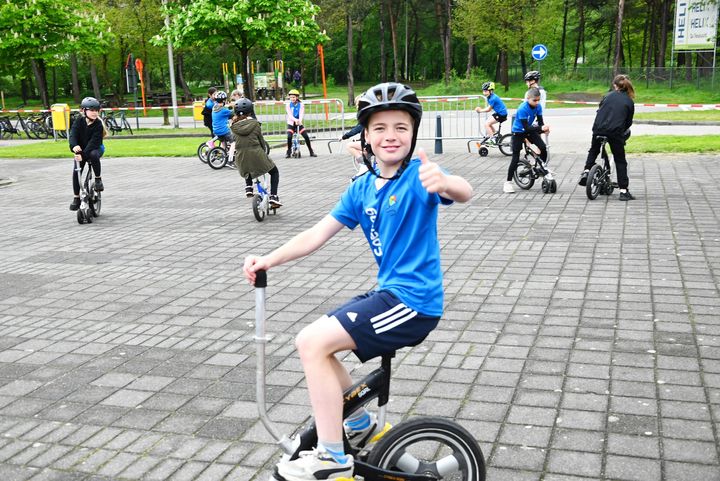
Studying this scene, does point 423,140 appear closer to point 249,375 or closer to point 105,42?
point 249,375

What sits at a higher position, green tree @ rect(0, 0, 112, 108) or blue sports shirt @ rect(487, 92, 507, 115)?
green tree @ rect(0, 0, 112, 108)

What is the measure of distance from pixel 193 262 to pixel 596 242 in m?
4.70

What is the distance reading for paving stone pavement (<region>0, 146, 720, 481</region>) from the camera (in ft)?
13.9

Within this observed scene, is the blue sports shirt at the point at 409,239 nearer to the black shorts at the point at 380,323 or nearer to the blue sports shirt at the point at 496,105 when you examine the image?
the black shorts at the point at 380,323

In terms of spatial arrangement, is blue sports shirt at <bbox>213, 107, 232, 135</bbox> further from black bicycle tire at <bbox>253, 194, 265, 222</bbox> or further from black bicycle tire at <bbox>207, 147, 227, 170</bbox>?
black bicycle tire at <bbox>253, 194, 265, 222</bbox>

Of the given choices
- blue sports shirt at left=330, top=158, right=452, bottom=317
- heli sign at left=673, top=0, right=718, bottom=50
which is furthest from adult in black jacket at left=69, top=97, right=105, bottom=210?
heli sign at left=673, top=0, right=718, bottom=50

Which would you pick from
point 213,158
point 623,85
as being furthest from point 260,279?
point 213,158

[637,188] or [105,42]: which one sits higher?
[105,42]

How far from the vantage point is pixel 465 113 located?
80.6 feet

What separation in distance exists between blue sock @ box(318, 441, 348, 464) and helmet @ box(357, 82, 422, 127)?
125 cm

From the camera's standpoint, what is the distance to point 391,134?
3074 millimetres

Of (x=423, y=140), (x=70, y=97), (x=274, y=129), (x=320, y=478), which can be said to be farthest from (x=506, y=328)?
(x=70, y=97)

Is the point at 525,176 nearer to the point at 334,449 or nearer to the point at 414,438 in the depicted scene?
the point at 414,438

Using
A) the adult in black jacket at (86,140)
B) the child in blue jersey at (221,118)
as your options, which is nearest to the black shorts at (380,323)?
the adult in black jacket at (86,140)
